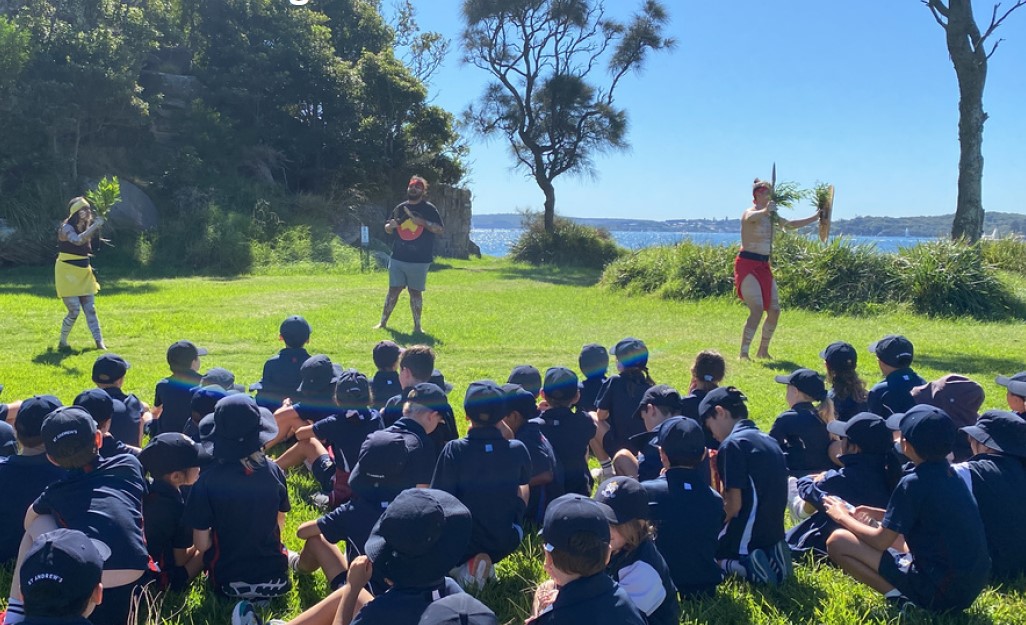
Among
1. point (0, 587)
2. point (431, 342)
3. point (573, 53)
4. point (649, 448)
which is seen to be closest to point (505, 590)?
point (649, 448)

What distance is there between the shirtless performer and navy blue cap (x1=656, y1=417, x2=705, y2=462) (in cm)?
634

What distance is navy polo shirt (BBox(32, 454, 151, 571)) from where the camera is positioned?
3.02 m

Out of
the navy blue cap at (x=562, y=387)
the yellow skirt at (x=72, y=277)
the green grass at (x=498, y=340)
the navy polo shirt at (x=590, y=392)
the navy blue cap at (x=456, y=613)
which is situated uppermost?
the yellow skirt at (x=72, y=277)

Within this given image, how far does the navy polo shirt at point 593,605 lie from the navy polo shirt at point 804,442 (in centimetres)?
260

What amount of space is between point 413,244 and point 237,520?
7440 millimetres

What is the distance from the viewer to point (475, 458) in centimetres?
370

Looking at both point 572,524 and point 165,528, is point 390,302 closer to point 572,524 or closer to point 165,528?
point 165,528

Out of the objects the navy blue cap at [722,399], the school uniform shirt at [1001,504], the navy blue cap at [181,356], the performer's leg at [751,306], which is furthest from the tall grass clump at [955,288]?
the navy blue cap at [181,356]

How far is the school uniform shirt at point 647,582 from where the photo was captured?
2.78 meters

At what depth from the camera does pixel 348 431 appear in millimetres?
4602

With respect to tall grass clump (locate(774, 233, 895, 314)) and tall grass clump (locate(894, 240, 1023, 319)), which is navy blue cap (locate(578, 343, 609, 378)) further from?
tall grass clump (locate(894, 240, 1023, 319))

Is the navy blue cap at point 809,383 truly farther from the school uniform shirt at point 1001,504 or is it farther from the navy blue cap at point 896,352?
the school uniform shirt at point 1001,504

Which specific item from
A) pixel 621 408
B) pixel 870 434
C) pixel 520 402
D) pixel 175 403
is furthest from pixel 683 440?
pixel 175 403

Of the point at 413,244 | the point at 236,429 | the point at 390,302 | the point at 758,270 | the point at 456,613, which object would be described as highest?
the point at 413,244
